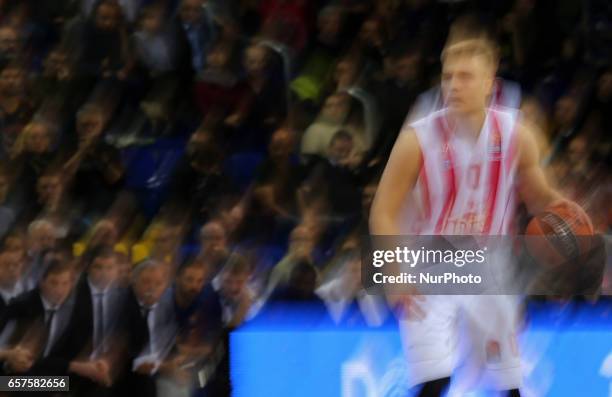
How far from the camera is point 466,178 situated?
2.46 metres

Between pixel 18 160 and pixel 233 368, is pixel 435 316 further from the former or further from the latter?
pixel 18 160

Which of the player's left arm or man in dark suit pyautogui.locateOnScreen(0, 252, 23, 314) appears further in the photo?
man in dark suit pyautogui.locateOnScreen(0, 252, 23, 314)

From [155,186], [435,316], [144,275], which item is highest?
[155,186]

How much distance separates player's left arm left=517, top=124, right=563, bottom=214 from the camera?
2453 mm

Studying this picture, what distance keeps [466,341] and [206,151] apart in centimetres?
69

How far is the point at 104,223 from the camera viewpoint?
2.54m

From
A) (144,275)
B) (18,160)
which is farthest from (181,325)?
(18,160)

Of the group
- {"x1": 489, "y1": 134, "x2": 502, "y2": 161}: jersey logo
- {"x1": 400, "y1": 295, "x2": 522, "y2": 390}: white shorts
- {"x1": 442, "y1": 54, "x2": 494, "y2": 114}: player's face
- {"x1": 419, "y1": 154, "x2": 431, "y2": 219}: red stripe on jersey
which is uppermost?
{"x1": 442, "y1": 54, "x2": 494, "y2": 114}: player's face

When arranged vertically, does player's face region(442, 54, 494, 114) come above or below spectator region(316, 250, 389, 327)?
above

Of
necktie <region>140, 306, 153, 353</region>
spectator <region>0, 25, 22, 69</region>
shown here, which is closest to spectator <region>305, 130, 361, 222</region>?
necktie <region>140, 306, 153, 353</region>

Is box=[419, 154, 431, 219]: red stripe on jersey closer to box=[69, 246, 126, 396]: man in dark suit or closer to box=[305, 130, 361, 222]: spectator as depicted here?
box=[305, 130, 361, 222]: spectator

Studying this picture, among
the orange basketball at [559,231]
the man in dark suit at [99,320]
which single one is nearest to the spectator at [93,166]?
the man in dark suit at [99,320]

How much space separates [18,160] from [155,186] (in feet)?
1.05

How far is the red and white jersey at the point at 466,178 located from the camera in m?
2.45
